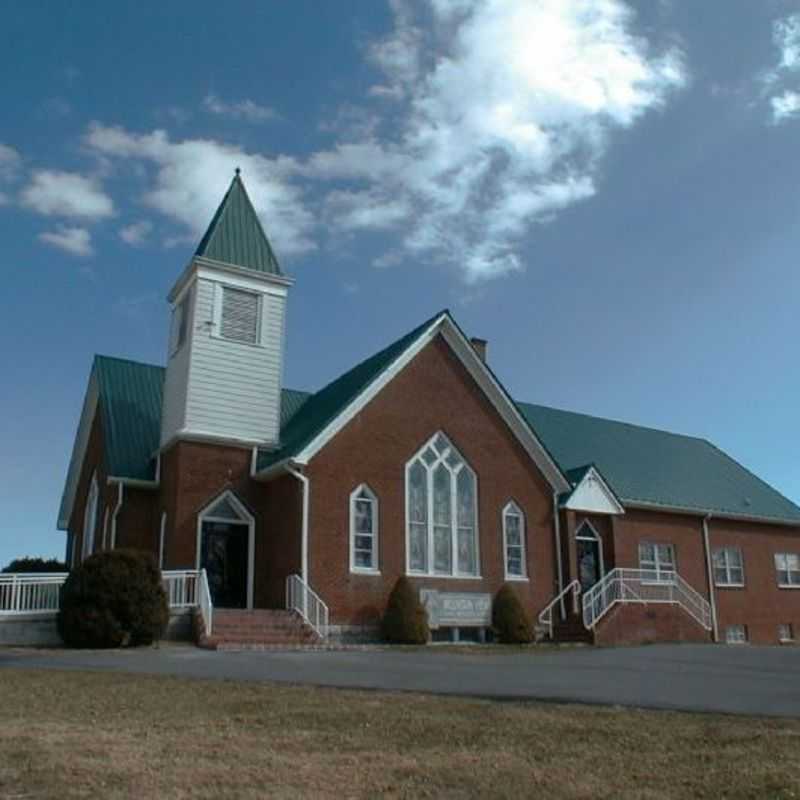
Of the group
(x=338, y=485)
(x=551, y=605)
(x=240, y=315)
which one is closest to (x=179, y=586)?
(x=338, y=485)

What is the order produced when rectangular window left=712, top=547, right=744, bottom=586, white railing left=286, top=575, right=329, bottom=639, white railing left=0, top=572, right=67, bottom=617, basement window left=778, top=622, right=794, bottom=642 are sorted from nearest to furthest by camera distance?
white railing left=0, top=572, right=67, bottom=617 < white railing left=286, top=575, right=329, bottom=639 < rectangular window left=712, top=547, right=744, bottom=586 < basement window left=778, top=622, right=794, bottom=642

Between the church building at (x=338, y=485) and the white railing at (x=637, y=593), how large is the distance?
64 millimetres

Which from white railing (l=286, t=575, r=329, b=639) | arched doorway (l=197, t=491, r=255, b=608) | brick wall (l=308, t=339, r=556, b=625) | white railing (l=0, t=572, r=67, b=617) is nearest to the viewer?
Answer: white railing (l=0, t=572, r=67, b=617)

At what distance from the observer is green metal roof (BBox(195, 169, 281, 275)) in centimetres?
2659

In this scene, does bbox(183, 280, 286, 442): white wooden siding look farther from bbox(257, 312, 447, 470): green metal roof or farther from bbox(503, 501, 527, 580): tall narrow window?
bbox(503, 501, 527, 580): tall narrow window

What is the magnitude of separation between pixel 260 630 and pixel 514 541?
28.9ft

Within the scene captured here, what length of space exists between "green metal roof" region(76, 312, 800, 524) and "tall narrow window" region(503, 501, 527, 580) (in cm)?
290

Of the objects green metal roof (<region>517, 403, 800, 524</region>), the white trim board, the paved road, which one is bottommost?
the paved road

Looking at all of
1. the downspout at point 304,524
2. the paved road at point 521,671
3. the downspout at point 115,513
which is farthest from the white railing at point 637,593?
the downspout at point 115,513

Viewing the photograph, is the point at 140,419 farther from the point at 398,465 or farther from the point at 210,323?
the point at 398,465

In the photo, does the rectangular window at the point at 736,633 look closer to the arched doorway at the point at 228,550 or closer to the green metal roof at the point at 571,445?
the green metal roof at the point at 571,445

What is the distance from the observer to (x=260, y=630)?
2164cm

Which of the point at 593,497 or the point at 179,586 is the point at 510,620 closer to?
the point at 593,497

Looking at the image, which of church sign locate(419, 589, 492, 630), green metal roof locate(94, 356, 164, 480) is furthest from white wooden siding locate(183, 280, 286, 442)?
church sign locate(419, 589, 492, 630)
